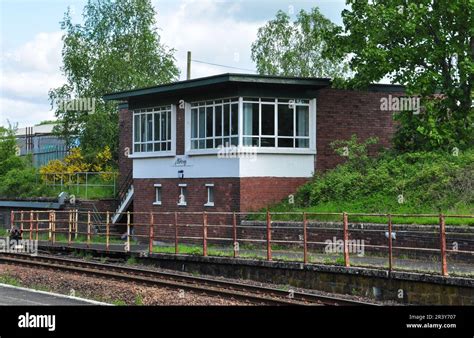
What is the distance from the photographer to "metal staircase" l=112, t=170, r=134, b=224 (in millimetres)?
36156

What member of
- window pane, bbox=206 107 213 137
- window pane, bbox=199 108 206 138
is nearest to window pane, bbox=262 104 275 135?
window pane, bbox=206 107 213 137

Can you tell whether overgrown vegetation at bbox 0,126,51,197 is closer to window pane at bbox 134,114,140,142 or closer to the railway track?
window pane at bbox 134,114,140,142

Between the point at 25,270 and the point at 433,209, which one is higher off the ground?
the point at 433,209

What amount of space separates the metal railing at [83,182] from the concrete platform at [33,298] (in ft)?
71.6

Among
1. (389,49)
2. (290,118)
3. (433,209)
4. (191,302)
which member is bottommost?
(191,302)

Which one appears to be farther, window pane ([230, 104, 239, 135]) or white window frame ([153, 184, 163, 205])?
white window frame ([153, 184, 163, 205])

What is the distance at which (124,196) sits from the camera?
37781 millimetres

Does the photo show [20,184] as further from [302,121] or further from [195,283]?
[195,283]

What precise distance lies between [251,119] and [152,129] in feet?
18.8

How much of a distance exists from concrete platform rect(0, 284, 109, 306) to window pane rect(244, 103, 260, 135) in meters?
12.8

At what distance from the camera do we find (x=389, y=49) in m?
29.4

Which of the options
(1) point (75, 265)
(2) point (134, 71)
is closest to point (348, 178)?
(1) point (75, 265)

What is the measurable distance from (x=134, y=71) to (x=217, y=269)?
28.7 m
